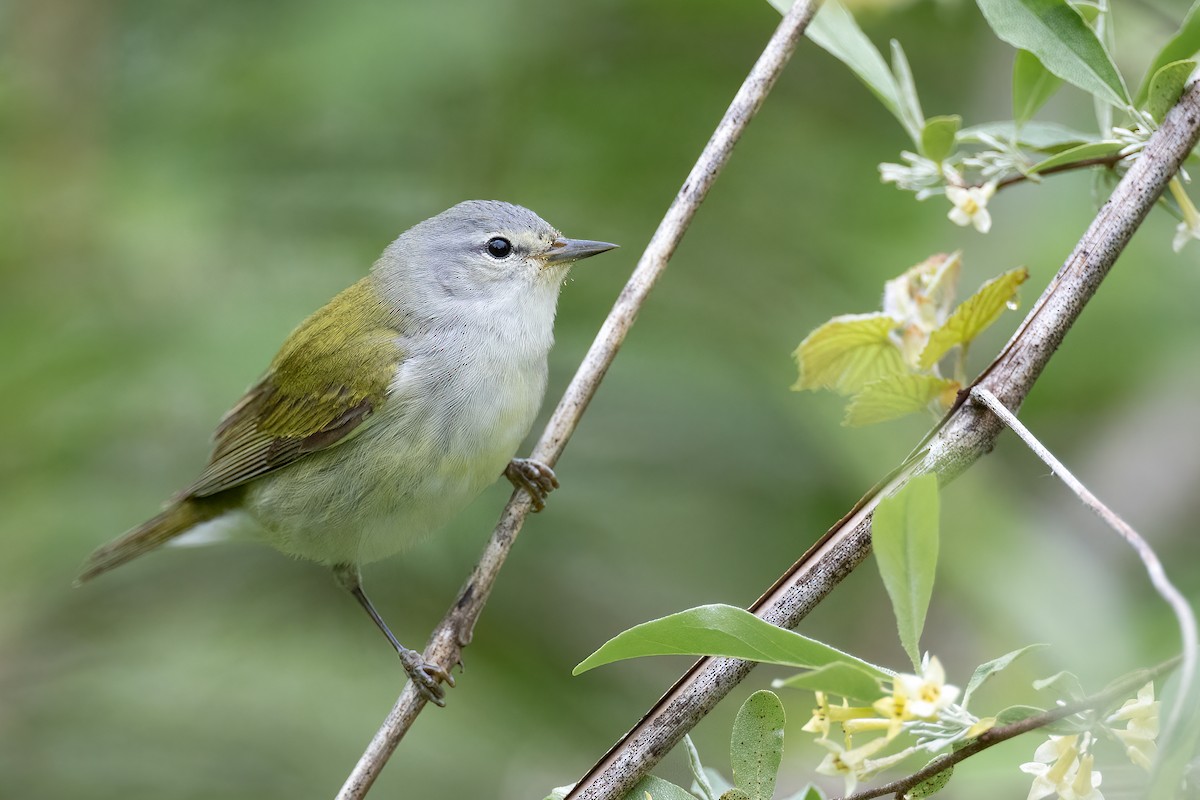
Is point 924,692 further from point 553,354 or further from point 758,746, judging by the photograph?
point 553,354

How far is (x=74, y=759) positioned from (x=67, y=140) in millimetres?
2187

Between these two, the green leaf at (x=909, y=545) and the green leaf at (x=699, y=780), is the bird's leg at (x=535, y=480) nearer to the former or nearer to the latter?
the green leaf at (x=699, y=780)

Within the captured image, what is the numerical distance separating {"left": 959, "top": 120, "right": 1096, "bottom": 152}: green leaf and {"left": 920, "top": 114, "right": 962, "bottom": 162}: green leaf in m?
0.05

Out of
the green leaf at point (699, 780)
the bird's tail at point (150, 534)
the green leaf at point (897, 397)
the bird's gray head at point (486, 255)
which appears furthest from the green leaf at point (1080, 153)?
the bird's tail at point (150, 534)

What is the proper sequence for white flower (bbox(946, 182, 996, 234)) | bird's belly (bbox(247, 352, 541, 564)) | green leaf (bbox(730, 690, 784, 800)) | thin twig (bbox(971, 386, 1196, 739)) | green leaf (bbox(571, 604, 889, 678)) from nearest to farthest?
thin twig (bbox(971, 386, 1196, 739)) < green leaf (bbox(571, 604, 889, 678)) < green leaf (bbox(730, 690, 784, 800)) < white flower (bbox(946, 182, 996, 234)) < bird's belly (bbox(247, 352, 541, 564))

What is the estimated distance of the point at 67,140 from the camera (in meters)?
4.15

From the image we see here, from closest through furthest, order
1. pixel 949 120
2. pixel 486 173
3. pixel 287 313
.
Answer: pixel 949 120
pixel 287 313
pixel 486 173

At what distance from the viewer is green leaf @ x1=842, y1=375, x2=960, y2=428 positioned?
179 cm

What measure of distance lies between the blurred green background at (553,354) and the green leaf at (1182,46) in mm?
1848

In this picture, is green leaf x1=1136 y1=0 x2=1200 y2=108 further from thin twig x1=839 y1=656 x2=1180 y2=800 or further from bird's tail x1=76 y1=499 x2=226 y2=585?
bird's tail x1=76 y1=499 x2=226 y2=585

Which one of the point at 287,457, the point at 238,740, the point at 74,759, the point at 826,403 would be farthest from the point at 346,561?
the point at 826,403

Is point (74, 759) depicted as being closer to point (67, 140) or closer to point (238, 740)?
point (238, 740)

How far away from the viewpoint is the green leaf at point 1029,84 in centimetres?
184

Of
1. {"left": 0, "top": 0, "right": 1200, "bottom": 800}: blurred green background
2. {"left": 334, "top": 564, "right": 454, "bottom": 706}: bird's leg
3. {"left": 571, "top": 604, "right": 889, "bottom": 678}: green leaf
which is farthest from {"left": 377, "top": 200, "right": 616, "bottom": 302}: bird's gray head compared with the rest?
{"left": 571, "top": 604, "right": 889, "bottom": 678}: green leaf
